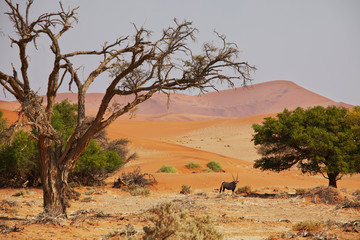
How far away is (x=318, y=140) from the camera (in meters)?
16.9

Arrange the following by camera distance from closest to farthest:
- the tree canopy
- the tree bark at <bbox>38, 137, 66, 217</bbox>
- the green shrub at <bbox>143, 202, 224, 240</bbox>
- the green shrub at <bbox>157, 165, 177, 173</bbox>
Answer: the green shrub at <bbox>143, 202, 224, 240</bbox> < the tree bark at <bbox>38, 137, 66, 217</bbox> < the tree canopy < the green shrub at <bbox>157, 165, 177, 173</bbox>

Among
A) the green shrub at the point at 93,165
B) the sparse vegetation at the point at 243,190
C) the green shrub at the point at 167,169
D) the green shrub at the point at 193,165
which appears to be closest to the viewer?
the green shrub at the point at 93,165

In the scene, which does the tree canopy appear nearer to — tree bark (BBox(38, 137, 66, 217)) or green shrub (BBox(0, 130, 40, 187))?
green shrub (BBox(0, 130, 40, 187))

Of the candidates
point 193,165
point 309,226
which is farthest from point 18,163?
point 193,165

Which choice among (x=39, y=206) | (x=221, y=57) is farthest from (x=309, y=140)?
(x=39, y=206)

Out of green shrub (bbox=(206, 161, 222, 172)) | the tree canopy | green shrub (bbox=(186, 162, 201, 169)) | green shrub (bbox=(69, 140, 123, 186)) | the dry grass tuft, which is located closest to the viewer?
the dry grass tuft

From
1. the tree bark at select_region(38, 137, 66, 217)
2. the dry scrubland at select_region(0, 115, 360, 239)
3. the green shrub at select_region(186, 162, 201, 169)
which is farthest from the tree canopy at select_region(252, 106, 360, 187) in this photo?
the green shrub at select_region(186, 162, 201, 169)

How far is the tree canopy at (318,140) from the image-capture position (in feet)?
55.1

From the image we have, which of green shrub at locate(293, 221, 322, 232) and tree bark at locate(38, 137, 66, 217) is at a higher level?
tree bark at locate(38, 137, 66, 217)

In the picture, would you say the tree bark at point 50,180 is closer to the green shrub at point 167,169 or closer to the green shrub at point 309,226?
the green shrub at point 309,226

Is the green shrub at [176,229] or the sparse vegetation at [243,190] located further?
the sparse vegetation at [243,190]

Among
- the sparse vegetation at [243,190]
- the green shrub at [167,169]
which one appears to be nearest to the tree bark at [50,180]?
the sparse vegetation at [243,190]

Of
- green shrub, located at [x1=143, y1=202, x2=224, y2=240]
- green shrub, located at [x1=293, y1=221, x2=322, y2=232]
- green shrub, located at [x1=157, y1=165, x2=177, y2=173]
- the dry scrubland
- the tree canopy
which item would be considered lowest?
green shrub, located at [x1=157, y1=165, x2=177, y2=173]

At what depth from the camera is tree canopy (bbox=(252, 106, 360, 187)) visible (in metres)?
16.8
